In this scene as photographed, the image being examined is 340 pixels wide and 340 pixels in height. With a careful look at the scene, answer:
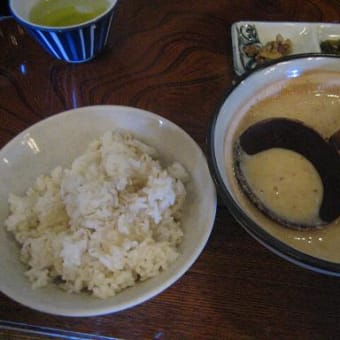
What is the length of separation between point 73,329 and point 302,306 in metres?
0.48

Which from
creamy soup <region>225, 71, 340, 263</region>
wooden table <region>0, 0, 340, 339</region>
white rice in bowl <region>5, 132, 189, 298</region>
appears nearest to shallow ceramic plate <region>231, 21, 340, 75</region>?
wooden table <region>0, 0, 340, 339</region>

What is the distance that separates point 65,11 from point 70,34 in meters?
0.19

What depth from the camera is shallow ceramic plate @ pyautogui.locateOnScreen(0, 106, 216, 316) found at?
2.52 ft

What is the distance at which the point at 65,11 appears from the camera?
1.29 m

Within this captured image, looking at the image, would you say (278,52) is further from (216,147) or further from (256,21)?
(216,147)

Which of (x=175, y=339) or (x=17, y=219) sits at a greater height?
(x=17, y=219)

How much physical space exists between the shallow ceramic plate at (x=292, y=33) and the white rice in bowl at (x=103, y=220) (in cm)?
62

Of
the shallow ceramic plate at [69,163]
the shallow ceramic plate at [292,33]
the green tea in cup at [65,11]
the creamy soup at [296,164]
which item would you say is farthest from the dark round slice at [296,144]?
the green tea in cup at [65,11]

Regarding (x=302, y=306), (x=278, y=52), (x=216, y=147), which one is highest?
(x=216, y=147)

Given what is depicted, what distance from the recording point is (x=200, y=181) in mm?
935

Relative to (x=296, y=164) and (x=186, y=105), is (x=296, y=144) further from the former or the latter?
(x=186, y=105)

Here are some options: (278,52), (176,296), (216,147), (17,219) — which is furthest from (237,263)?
(278,52)

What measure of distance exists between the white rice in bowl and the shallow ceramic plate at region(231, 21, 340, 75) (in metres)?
0.62

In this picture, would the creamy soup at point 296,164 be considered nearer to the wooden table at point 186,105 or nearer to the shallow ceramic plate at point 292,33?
the wooden table at point 186,105
